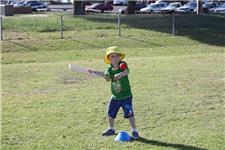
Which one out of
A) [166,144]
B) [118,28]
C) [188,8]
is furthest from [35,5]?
[166,144]

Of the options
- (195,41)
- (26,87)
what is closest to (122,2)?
(195,41)

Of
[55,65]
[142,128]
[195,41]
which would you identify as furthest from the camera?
[195,41]

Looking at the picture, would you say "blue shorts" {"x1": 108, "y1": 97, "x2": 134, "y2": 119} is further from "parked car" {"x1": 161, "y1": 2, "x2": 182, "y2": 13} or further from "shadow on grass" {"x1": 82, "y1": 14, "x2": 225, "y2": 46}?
"parked car" {"x1": 161, "y1": 2, "x2": 182, "y2": 13}

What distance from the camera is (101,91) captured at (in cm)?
1014

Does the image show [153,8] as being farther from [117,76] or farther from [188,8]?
[117,76]

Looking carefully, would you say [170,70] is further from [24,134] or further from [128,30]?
[128,30]

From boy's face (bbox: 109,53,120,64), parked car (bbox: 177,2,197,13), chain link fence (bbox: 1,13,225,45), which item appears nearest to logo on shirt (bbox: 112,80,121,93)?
boy's face (bbox: 109,53,120,64)

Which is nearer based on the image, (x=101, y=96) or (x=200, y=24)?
(x=101, y=96)

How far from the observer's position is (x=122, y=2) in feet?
211

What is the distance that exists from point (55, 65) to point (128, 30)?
900cm

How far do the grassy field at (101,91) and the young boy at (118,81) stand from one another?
382mm

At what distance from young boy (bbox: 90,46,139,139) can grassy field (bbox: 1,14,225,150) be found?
0.38 m

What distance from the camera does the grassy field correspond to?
652cm

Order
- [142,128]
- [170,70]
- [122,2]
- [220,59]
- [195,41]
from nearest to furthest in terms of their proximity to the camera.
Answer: [142,128] → [170,70] → [220,59] → [195,41] → [122,2]
